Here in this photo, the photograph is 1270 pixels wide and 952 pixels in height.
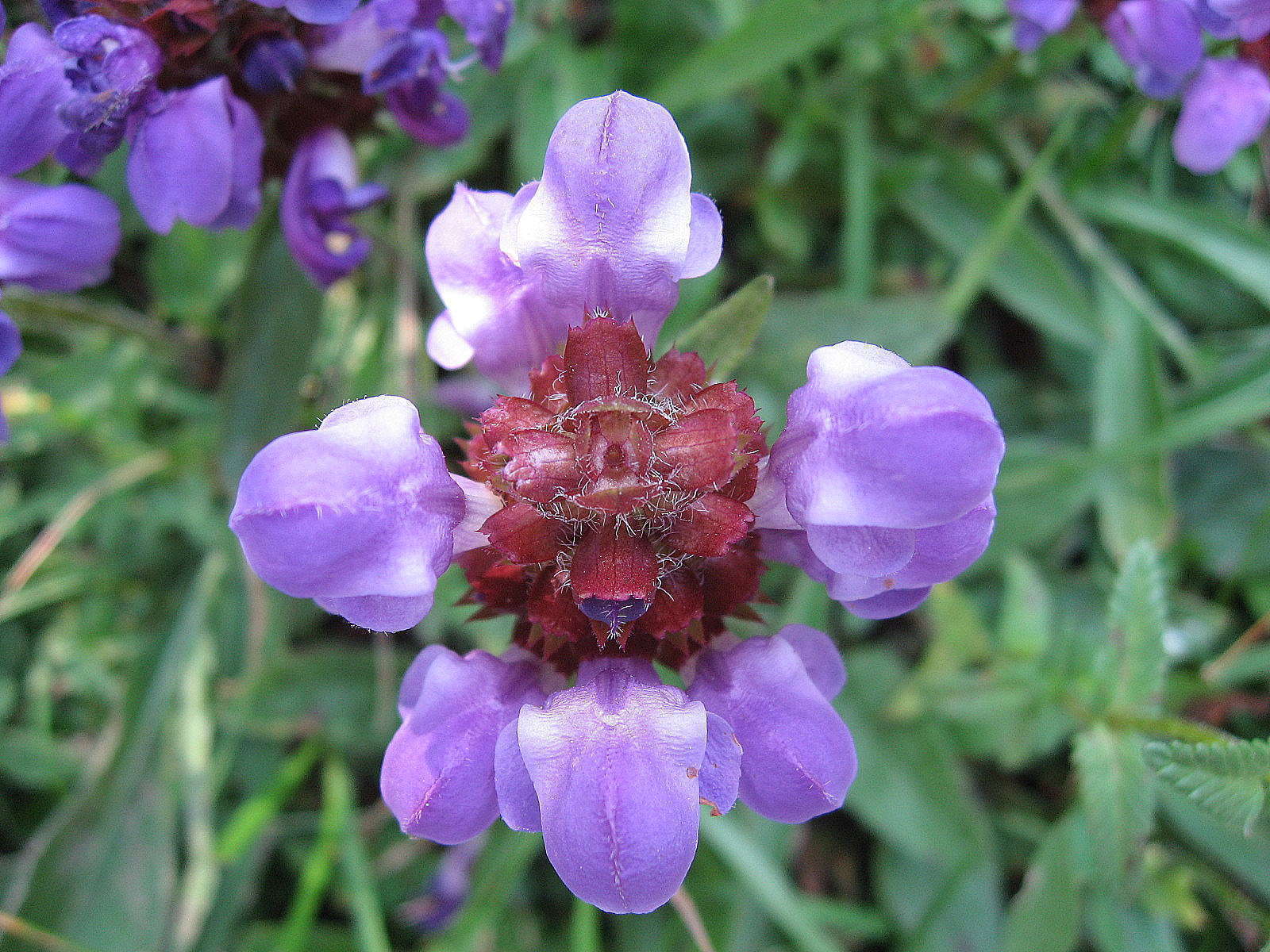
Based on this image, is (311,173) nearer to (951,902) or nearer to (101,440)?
(101,440)

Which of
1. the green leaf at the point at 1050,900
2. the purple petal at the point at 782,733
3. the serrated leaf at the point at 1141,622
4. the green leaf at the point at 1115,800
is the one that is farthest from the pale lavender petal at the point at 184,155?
the green leaf at the point at 1050,900

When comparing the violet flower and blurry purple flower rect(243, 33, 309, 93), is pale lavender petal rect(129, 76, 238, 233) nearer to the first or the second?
blurry purple flower rect(243, 33, 309, 93)

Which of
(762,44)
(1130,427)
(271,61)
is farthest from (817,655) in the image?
(1130,427)

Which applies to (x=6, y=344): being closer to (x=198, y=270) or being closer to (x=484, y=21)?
(x=484, y=21)

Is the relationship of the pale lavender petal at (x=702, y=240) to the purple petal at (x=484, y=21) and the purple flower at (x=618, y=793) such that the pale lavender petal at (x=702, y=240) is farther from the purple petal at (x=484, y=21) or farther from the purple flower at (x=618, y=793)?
the purple petal at (x=484, y=21)

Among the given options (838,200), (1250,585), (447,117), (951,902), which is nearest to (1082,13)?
(838,200)

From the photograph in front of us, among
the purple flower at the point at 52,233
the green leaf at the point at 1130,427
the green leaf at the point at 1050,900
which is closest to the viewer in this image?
the purple flower at the point at 52,233
